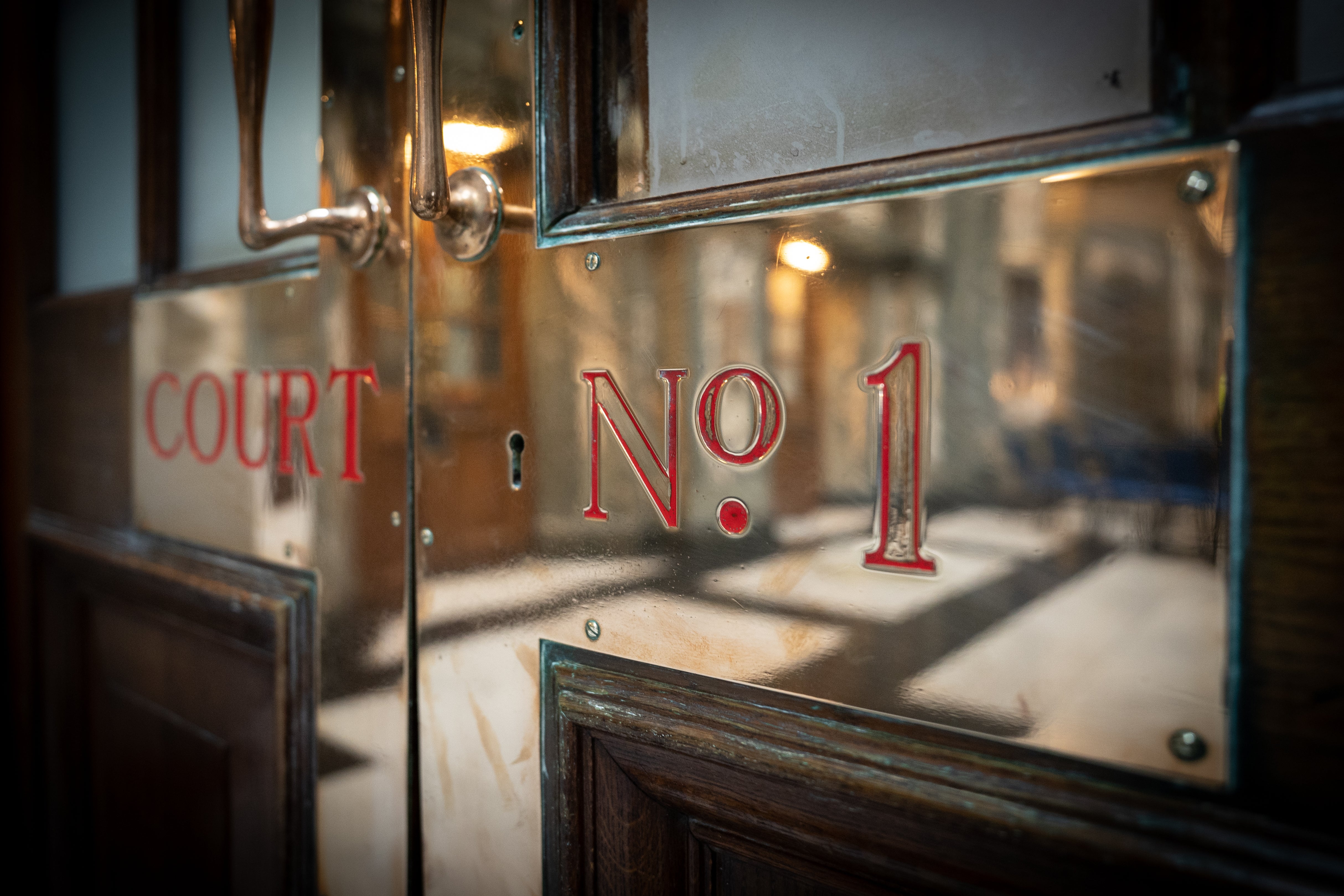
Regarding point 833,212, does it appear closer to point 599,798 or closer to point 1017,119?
point 1017,119

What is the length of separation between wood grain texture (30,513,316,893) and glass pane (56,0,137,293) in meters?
0.35

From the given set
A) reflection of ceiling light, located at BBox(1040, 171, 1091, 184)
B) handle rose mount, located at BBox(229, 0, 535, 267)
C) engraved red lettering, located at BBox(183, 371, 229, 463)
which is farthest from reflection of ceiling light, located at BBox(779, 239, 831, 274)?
engraved red lettering, located at BBox(183, 371, 229, 463)

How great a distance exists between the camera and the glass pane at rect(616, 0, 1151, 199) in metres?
0.35

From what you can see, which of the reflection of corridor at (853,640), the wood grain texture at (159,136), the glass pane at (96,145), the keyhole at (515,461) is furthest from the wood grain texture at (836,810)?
the glass pane at (96,145)

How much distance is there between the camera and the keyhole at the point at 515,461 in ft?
1.77

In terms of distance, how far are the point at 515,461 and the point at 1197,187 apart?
1.36 ft

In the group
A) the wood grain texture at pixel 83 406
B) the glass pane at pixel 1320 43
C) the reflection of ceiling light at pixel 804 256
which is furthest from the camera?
the wood grain texture at pixel 83 406

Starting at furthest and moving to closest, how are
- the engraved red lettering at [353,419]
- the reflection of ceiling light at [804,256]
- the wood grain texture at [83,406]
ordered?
the wood grain texture at [83,406] → the engraved red lettering at [353,419] → the reflection of ceiling light at [804,256]

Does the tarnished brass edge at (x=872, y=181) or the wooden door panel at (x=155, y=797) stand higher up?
the tarnished brass edge at (x=872, y=181)

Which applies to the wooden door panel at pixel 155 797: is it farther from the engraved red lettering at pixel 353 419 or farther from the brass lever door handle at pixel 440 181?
the brass lever door handle at pixel 440 181

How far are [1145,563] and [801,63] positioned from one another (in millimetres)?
319

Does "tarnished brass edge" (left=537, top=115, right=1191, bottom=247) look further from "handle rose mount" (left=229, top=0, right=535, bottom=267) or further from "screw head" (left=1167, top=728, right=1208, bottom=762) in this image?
"screw head" (left=1167, top=728, right=1208, bottom=762)

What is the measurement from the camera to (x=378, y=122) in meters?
0.63

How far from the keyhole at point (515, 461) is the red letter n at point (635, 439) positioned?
0.06m
